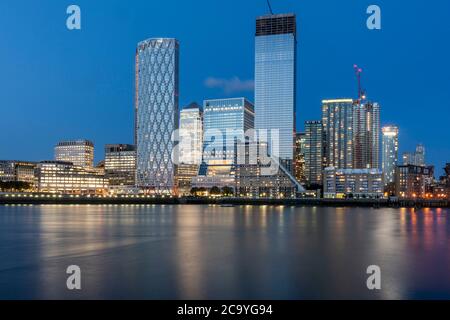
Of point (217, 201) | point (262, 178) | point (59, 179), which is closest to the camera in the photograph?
point (217, 201)

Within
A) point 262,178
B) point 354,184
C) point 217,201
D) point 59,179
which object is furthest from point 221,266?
point 59,179

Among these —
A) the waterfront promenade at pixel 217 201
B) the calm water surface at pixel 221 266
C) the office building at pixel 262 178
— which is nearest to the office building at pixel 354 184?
the office building at pixel 262 178

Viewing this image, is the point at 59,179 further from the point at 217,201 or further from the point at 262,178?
the point at 262,178

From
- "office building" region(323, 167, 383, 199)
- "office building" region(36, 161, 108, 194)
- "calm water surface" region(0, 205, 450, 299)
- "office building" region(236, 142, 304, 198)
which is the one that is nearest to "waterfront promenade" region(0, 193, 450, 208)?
"office building" region(323, 167, 383, 199)

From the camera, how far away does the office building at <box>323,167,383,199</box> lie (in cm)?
16925

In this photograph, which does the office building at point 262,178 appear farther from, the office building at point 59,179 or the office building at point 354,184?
the office building at point 59,179

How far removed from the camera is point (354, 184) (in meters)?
172

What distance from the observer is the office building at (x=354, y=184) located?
169250 mm

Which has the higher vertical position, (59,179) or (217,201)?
(59,179)

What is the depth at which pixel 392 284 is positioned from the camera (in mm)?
19016

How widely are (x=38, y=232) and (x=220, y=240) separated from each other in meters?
15.7
